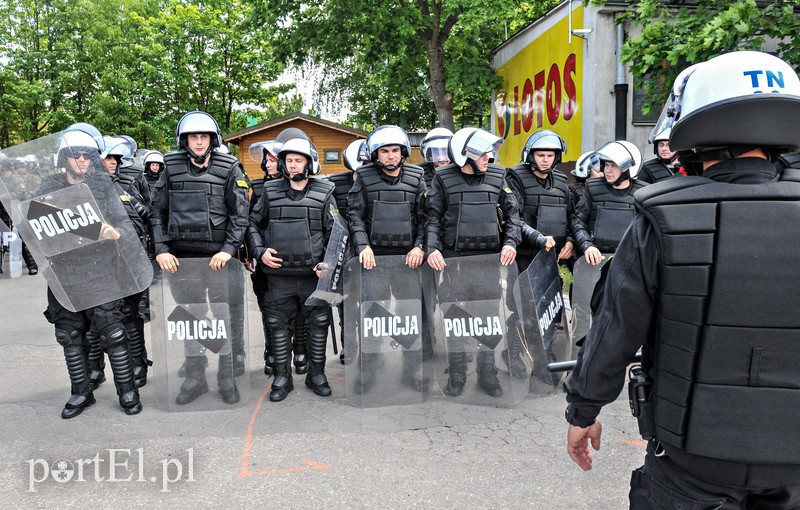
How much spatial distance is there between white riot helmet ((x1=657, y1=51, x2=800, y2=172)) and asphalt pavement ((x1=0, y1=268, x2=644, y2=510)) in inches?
80.3

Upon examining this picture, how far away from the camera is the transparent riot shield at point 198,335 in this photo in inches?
168

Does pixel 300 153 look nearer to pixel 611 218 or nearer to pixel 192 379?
pixel 192 379

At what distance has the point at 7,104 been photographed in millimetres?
26781

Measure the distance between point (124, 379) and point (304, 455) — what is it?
156cm

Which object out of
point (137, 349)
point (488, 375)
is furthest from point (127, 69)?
point (488, 375)

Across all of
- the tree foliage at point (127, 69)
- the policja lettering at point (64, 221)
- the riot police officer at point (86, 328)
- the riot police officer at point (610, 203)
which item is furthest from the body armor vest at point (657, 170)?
the tree foliage at point (127, 69)

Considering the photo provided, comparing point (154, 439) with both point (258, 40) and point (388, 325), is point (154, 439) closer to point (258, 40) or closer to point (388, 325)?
point (388, 325)

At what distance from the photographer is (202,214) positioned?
14.7ft

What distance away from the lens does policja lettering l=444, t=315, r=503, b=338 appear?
4.33m

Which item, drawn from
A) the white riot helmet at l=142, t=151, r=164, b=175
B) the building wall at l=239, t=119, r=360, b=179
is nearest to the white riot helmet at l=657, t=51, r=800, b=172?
the white riot helmet at l=142, t=151, r=164, b=175

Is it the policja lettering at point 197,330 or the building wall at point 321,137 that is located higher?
the building wall at point 321,137

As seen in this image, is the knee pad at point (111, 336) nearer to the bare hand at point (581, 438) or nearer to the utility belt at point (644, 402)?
the bare hand at point (581, 438)

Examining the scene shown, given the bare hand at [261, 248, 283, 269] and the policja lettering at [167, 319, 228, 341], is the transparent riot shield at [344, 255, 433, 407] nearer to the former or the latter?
the bare hand at [261, 248, 283, 269]

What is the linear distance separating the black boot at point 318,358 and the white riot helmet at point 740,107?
3426 mm
